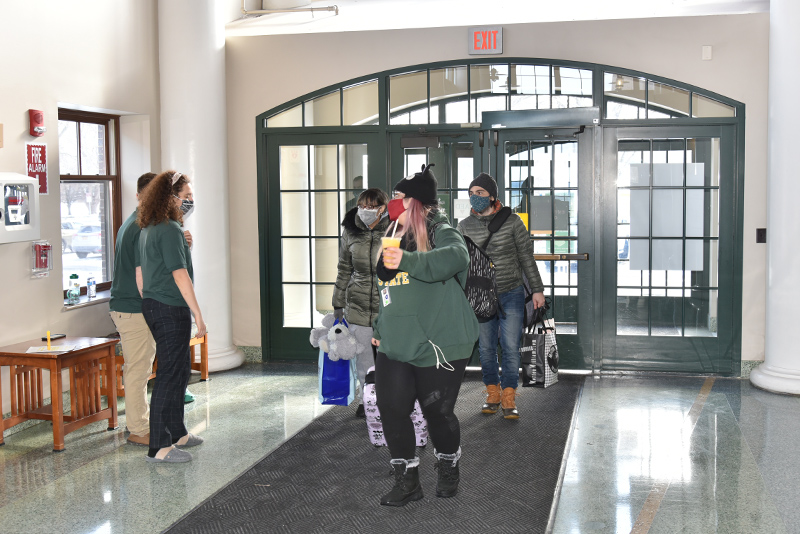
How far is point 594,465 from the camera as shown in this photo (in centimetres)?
448

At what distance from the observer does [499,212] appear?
5258 mm

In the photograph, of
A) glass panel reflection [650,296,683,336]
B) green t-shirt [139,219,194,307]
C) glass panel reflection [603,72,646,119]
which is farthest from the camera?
glass panel reflection [650,296,683,336]

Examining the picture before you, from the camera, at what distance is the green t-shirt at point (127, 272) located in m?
4.75

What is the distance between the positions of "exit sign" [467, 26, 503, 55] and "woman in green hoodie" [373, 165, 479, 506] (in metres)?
3.34

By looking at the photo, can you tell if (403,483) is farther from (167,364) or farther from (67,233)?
(67,233)

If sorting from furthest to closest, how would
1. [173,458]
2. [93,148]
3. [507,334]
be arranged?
[93,148]
[507,334]
[173,458]

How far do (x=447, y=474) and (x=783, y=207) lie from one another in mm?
3681

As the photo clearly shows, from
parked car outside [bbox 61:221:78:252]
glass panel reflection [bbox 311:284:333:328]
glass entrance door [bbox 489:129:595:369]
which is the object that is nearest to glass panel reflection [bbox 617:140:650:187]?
glass entrance door [bbox 489:129:595:369]

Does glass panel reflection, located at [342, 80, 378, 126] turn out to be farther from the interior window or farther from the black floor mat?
the black floor mat

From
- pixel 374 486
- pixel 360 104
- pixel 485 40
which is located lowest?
pixel 374 486

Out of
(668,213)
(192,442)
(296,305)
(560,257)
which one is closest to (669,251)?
(668,213)

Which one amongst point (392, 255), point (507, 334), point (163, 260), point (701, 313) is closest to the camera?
point (392, 255)

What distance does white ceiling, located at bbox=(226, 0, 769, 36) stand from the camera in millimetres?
6691

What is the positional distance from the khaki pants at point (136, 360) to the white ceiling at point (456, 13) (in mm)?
3389
